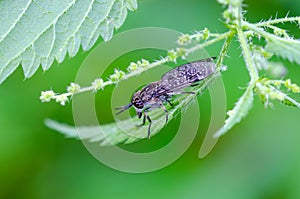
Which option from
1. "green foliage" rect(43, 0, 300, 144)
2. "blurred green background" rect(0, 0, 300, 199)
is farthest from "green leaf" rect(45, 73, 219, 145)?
"blurred green background" rect(0, 0, 300, 199)

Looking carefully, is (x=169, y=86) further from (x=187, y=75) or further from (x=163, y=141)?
(x=163, y=141)

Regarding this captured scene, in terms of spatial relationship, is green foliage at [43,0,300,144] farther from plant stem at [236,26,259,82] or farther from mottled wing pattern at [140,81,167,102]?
mottled wing pattern at [140,81,167,102]

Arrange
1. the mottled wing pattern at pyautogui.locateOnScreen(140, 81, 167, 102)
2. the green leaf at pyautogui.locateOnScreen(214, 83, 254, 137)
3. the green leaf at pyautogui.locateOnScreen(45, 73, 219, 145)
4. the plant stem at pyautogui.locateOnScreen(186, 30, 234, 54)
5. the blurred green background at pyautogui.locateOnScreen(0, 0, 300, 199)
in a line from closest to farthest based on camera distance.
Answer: the green leaf at pyautogui.locateOnScreen(214, 83, 254, 137), the plant stem at pyautogui.locateOnScreen(186, 30, 234, 54), the green leaf at pyautogui.locateOnScreen(45, 73, 219, 145), the mottled wing pattern at pyautogui.locateOnScreen(140, 81, 167, 102), the blurred green background at pyautogui.locateOnScreen(0, 0, 300, 199)

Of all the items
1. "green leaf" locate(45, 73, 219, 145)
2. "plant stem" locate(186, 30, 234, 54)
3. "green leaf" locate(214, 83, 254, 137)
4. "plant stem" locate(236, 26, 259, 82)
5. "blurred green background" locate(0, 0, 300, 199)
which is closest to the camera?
"green leaf" locate(214, 83, 254, 137)

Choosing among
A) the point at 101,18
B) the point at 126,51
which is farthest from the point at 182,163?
the point at 101,18

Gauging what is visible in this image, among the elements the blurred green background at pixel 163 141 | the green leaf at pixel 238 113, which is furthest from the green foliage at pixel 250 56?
the blurred green background at pixel 163 141

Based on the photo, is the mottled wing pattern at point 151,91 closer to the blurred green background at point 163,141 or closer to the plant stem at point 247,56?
→ the plant stem at point 247,56

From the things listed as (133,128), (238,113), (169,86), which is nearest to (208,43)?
(238,113)

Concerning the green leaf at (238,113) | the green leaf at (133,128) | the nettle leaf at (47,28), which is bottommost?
the green leaf at (238,113)
